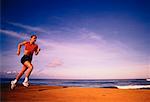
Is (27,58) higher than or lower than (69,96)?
higher

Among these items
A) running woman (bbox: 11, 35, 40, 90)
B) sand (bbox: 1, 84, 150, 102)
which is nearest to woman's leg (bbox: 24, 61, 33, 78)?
running woman (bbox: 11, 35, 40, 90)

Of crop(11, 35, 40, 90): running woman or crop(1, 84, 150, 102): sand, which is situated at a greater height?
crop(11, 35, 40, 90): running woman

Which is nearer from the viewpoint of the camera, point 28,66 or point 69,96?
point 28,66

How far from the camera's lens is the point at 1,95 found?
5.00 m

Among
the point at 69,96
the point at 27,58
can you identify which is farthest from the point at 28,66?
the point at 69,96

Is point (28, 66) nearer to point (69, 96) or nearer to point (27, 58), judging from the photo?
point (27, 58)

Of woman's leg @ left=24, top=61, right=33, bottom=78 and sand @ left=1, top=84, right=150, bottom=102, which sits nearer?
woman's leg @ left=24, top=61, right=33, bottom=78

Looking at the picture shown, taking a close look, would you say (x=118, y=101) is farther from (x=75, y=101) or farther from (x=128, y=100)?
(x=75, y=101)

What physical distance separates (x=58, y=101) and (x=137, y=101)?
6.41ft

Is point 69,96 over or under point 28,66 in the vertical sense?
under

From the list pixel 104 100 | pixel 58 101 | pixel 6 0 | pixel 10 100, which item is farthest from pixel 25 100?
pixel 6 0

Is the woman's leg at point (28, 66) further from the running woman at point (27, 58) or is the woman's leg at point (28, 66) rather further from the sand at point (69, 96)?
the sand at point (69, 96)

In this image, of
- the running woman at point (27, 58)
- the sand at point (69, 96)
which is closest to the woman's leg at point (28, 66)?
the running woman at point (27, 58)

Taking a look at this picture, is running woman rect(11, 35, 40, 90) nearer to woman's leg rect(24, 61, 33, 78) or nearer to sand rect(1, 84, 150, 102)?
woman's leg rect(24, 61, 33, 78)
